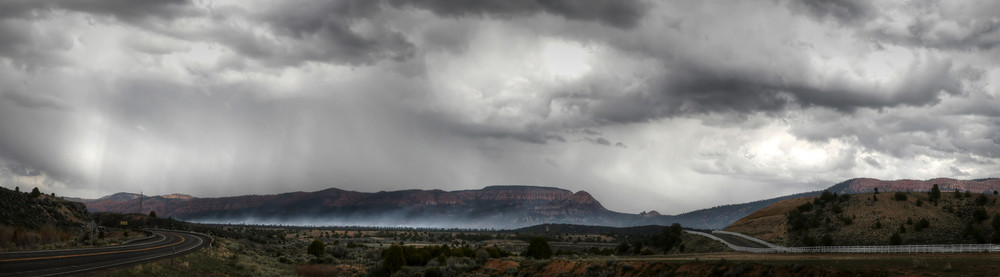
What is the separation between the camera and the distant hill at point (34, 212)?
2537 inches

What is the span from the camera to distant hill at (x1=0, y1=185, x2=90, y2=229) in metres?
64.4

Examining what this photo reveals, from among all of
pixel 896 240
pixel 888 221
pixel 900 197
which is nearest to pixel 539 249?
pixel 896 240

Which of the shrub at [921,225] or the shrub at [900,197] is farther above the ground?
the shrub at [900,197]

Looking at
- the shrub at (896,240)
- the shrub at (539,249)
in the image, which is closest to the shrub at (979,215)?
the shrub at (896,240)

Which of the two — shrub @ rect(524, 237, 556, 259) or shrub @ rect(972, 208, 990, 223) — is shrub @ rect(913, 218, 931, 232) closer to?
shrub @ rect(972, 208, 990, 223)

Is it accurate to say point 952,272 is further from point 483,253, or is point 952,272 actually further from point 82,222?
point 82,222

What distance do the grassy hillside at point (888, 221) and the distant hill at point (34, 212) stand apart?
100 meters

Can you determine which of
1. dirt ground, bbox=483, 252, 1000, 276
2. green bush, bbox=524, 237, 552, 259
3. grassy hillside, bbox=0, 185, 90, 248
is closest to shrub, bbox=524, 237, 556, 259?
green bush, bbox=524, 237, 552, 259

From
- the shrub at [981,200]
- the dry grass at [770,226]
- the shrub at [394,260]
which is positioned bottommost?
the shrub at [394,260]

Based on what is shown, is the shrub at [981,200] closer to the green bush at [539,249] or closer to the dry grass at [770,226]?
the dry grass at [770,226]

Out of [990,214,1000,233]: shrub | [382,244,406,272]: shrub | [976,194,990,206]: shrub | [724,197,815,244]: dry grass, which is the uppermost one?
[976,194,990,206]: shrub

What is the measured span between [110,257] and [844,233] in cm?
9562

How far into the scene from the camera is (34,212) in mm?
74688

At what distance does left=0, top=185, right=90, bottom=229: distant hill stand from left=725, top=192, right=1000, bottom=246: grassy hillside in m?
100
